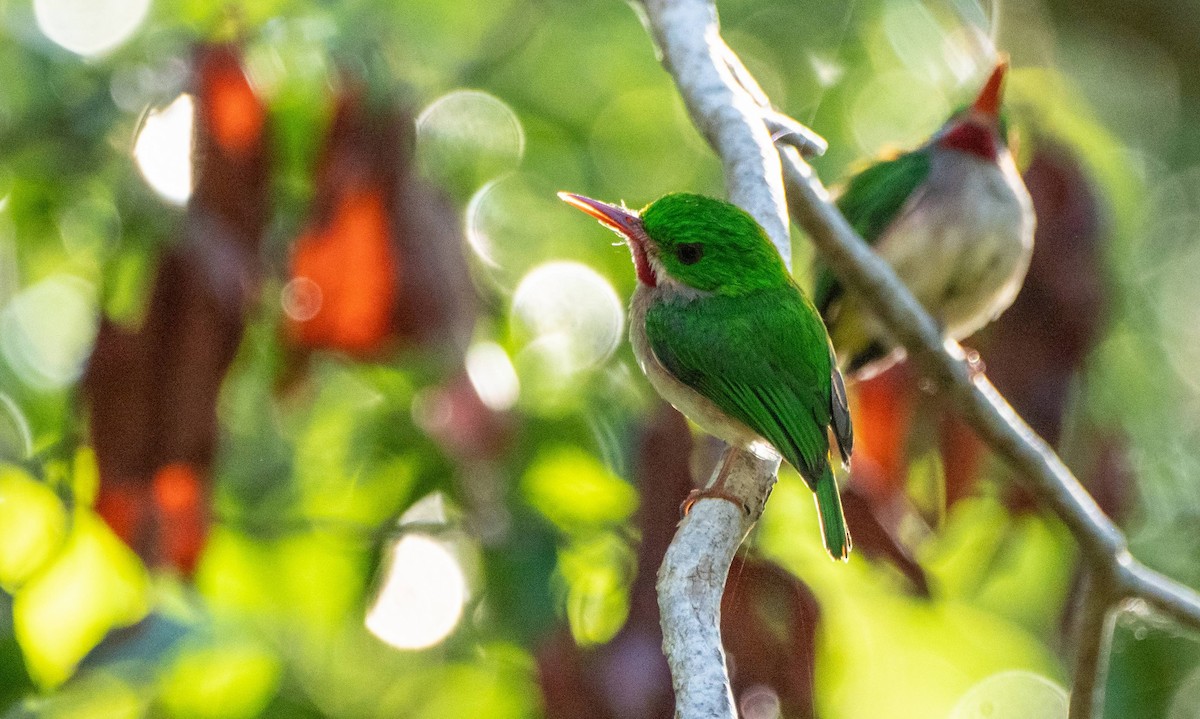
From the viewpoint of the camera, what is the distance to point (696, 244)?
342cm

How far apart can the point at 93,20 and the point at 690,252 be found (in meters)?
2.59

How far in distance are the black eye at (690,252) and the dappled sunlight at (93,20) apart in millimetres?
2284

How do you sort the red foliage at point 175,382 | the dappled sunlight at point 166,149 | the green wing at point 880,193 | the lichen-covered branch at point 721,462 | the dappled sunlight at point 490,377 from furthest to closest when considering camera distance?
the green wing at point 880,193 < the dappled sunlight at point 166,149 < the dappled sunlight at point 490,377 < the red foliage at point 175,382 < the lichen-covered branch at point 721,462

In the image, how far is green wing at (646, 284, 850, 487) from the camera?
10.3ft

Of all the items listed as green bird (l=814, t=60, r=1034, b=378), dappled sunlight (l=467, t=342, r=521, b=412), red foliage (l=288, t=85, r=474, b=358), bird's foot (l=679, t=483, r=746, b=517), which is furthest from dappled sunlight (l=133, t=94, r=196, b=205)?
green bird (l=814, t=60, r=1034, b=378)

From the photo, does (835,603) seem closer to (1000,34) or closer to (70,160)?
(1000,34)

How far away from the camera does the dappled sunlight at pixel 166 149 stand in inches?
126

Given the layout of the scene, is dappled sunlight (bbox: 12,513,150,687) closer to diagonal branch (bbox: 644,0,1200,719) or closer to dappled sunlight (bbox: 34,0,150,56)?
dappled sunlight (bbox: 34,0,150,56)

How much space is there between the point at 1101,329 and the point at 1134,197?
3661 mm

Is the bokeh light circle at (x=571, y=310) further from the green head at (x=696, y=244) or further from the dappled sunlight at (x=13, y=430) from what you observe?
the dappled sunlight at (x=13, y=430)

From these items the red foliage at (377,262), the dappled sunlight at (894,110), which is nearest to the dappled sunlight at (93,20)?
the red foliage at (377,262)

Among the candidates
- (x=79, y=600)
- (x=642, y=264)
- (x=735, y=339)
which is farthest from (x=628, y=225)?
(x=79, y=600)

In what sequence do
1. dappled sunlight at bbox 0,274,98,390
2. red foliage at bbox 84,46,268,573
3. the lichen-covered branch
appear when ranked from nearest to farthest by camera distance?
Result: the lichen-covered branch
red foliage at bbox 84,46,268,573
dappled sunlight at bbox 0,274,98,390

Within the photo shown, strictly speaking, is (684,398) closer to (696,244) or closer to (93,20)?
(696,244)
